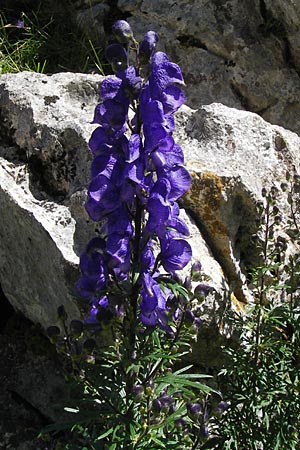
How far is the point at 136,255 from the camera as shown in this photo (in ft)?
7.10

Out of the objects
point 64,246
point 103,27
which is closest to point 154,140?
point 64,246

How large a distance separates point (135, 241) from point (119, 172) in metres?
0.24

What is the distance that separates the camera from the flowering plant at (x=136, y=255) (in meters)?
2.03

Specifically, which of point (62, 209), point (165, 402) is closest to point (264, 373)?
point (165, 402)

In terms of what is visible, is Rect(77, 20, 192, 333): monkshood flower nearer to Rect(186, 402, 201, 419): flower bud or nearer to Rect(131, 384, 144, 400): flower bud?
Rect(131, 384, 144, 400): flower bud

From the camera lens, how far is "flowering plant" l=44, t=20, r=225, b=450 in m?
2.03

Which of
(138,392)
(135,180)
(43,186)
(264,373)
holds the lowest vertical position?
(264,373)

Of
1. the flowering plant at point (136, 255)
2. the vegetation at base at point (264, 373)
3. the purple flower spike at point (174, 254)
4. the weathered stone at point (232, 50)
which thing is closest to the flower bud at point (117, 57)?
the flowering plant at point (136, 255)

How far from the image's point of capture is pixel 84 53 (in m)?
5.26

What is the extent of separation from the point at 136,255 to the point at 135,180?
0.29 m

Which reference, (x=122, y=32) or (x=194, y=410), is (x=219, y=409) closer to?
(x=194, y=410)

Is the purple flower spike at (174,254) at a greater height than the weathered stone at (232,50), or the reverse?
the purple flower spike at (174,254)

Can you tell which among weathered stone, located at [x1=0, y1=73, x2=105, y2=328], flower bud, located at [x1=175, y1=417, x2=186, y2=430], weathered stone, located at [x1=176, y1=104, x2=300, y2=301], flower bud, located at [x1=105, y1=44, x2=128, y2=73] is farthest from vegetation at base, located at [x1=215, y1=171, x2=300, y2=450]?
flower bud, located at [x1=105, y1=44, x2=128, y2=73]

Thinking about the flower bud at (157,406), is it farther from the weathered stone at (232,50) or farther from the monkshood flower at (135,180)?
the weathered stone at (232,50)
